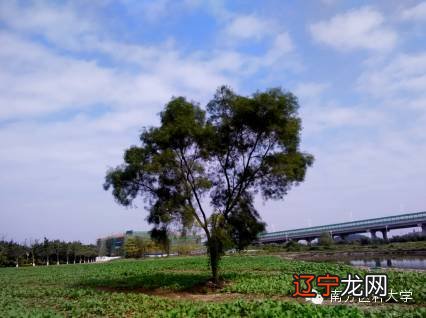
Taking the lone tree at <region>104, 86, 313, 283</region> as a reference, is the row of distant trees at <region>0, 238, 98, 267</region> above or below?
below

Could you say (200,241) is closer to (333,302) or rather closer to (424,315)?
(333,302)

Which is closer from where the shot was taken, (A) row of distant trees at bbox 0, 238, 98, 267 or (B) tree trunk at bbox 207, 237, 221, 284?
(B) tree trunk at bbox 207, 237, 221, 284

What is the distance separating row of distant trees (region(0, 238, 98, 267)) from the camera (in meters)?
90.9

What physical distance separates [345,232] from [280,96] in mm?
96282

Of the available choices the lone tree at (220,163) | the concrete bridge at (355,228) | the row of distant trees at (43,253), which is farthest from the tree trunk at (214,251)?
the row of distant trees at (43,253)

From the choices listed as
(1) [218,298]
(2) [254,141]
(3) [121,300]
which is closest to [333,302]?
(1) [218,298]

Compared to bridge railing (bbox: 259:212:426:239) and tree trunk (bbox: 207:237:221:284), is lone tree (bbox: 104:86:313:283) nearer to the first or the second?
tree trunk (bbox: 207:237:221:284)

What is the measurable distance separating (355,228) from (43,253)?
83784mm

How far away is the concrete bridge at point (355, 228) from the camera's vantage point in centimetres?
8769

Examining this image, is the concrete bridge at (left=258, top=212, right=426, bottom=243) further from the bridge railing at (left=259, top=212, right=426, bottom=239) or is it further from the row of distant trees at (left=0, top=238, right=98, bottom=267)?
the row of distant trees at (left=0, top=238, right=98, bottom=267)

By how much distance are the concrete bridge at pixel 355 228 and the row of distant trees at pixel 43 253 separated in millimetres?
55319

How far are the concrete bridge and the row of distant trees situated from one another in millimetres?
55319

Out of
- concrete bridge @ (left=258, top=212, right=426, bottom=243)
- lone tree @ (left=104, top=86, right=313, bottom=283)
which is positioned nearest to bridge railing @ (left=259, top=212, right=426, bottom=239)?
concrete bridge @ (left=258, top=212, right=426, bottom=243)

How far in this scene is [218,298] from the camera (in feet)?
59.2
